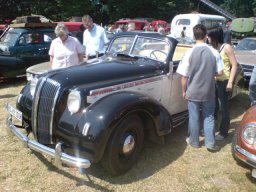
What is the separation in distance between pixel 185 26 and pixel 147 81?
55.7 ft

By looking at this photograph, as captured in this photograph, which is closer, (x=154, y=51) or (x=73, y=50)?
(x=154, y=51)

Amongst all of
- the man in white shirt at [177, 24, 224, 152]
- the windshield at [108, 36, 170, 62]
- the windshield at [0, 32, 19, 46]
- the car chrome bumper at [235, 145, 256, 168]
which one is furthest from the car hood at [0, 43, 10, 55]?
the car chrome bumper at [235, 145, 256, 168]

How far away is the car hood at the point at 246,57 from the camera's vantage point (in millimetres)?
8664

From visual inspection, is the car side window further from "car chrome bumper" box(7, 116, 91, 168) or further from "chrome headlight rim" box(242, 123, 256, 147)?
"chrome headlight rim" box(242, 123, 256, 147)

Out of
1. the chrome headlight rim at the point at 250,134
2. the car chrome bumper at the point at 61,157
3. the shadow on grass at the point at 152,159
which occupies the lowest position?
the shadow on grass at the point at 152,159

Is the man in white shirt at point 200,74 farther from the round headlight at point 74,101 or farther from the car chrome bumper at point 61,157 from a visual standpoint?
the car chrome bumper at point 61,157

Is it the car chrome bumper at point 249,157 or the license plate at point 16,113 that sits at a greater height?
the license plate at point 16,113

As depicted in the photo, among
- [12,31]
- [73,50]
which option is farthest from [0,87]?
[73,50]

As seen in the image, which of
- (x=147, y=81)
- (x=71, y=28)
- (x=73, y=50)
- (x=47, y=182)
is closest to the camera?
(x=47, y=182)

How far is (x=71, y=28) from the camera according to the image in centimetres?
1834

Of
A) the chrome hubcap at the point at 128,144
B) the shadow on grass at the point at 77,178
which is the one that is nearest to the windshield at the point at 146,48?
the chrome hubcap at the point at 128,144

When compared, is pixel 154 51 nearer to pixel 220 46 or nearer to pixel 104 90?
pixel 220 46

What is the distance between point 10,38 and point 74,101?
724 centimetres

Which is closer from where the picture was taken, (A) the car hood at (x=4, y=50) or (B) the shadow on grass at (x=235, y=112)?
(B) the shadow on grass at (x=235, y=112)
